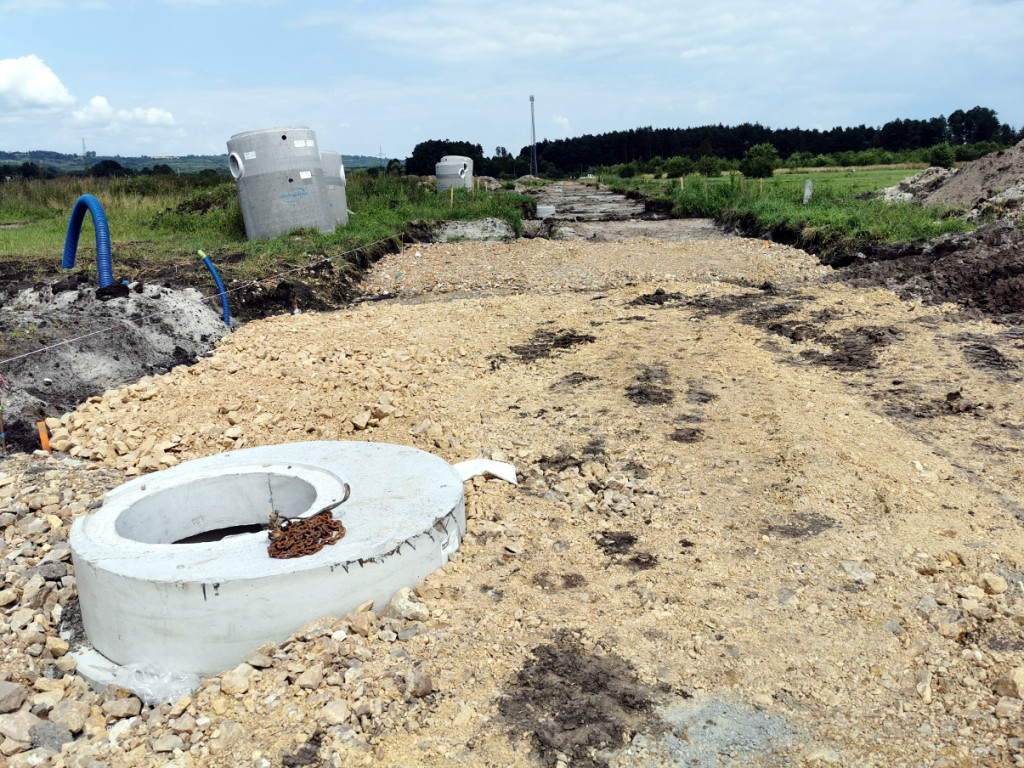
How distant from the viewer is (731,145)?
77.2m

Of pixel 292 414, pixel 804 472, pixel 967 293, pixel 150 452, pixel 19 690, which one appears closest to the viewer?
pixel 19 690

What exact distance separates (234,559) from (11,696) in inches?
40.6

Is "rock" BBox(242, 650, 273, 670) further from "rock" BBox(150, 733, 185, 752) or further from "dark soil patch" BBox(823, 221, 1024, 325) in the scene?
"dark soil patch" BBox(823, 221, 1024, 325)

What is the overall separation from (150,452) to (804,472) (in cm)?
448

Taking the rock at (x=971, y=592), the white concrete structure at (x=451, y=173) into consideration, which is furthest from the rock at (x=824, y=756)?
the white concrete structure at (x=451, y=173)

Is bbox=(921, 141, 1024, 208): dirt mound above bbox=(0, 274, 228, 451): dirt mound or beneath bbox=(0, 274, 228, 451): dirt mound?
above

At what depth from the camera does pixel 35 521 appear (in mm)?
4469

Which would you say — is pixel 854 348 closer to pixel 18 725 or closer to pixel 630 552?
pixel 630 552

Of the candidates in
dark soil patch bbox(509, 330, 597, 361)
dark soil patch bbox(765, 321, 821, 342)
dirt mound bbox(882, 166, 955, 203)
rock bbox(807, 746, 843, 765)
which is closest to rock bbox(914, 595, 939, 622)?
rock bbox(807, 746, 843, 765)

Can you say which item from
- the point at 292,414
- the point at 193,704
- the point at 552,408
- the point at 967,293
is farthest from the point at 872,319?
the point at 193,704

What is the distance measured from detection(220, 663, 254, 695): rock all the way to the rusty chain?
531 millimetres

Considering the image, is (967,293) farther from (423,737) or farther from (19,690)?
(19,690)

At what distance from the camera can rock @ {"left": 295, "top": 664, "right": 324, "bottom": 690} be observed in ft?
10.1

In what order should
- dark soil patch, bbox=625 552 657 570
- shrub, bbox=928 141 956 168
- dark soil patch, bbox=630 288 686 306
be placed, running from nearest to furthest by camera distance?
1. dark soil patch, bbox=625 552 657 570
2. dark soil patch, bbox=630 288 686 306
3. shrub, bbox=928 141 956 168
